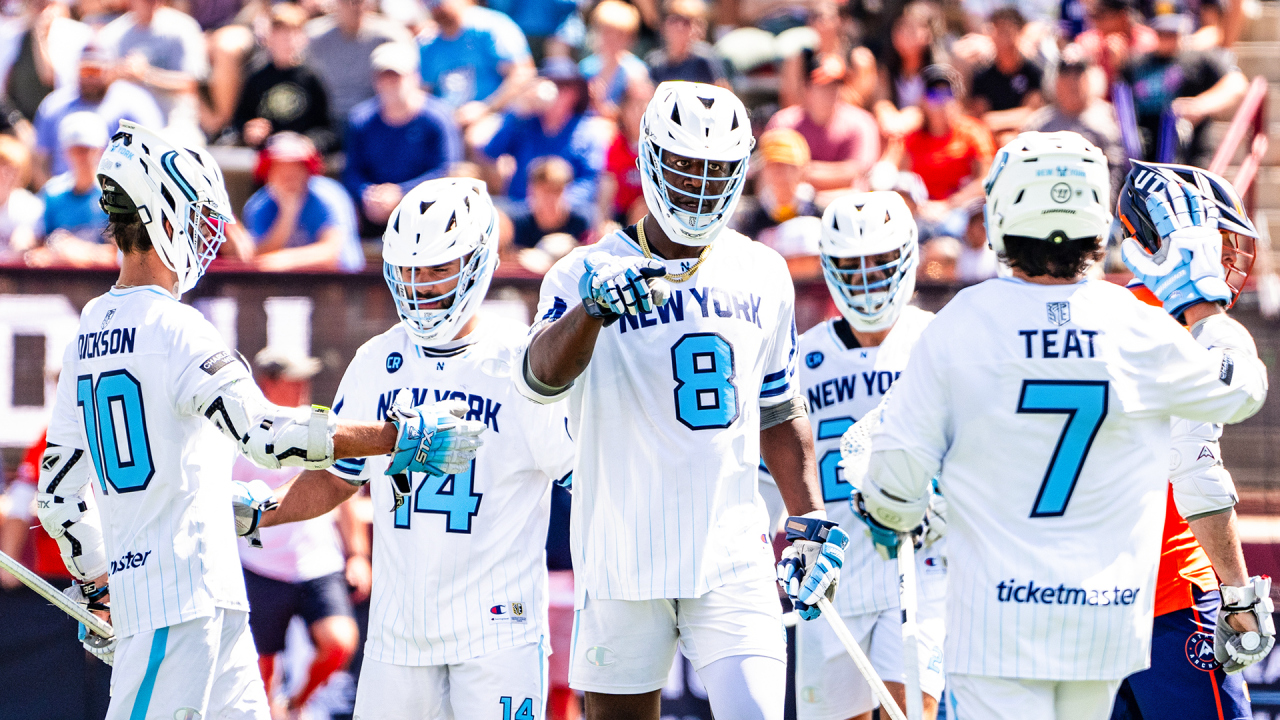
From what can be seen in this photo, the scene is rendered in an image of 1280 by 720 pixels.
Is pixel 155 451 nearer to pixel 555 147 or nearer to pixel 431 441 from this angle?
pixel 431 441

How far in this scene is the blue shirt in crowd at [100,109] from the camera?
10484 mm

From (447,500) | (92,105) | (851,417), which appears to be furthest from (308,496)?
(92,105)

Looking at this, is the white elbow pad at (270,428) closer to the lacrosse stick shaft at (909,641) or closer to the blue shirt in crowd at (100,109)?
the lacrosse stick shaft at (909,641)

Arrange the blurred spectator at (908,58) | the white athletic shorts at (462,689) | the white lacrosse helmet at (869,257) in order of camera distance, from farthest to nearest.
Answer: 1. the blurred spectator at (908,58)
2. the white lacrosse helmet at (869,257)
3. the white athletic shorts at (462,689)

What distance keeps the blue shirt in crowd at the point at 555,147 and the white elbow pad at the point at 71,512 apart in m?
5.53

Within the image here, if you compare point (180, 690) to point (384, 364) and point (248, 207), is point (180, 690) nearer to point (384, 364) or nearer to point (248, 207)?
point (384, 364)

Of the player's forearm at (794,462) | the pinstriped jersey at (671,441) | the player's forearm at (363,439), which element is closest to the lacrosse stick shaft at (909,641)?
the player's forearm at (794,462)

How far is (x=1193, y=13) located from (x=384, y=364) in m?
9.03

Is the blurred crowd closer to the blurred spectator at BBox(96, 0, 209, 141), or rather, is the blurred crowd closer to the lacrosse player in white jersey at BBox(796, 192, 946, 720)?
the blurred spectator at BBox(96, 0, 209, 141)

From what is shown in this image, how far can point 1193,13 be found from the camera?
11977 millimetres

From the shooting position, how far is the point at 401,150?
10.3m

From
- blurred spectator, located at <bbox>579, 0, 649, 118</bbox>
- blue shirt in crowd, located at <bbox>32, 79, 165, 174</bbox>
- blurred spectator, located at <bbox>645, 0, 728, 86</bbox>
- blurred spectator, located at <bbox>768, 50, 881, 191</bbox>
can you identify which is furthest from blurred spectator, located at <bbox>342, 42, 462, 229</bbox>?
blurred spectator, located at <bbox>768, 50, 881, 191</bbox>

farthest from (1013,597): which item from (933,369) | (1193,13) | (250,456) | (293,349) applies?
(1193,13)

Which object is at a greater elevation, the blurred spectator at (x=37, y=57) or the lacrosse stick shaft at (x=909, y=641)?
the blurred spectator at (x=37, y=57)
